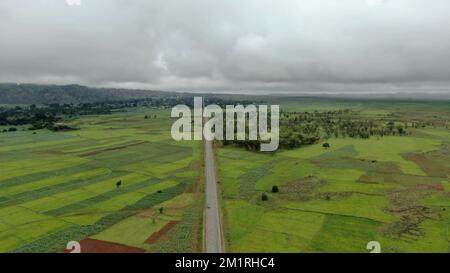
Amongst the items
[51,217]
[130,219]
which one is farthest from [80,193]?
[130,219]

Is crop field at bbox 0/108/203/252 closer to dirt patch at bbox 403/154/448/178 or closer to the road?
the road

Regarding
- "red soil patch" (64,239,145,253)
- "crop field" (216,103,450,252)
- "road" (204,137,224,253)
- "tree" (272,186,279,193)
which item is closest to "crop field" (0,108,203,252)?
"red soil patch" (64,239,145,253)

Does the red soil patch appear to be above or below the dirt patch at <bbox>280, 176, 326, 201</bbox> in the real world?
below

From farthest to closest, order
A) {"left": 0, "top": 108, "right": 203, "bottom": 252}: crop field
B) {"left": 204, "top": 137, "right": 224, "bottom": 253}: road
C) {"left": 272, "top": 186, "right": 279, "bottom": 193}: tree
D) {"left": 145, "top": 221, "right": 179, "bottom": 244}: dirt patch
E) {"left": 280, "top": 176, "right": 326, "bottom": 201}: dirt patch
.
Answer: {"left": 272, "top": 186, "right": 279, "bottom": 193}: tree
{"left": 280, "top": 176, "right": 326, "bottom": 201}: dirt patch
{"left": 0, "top": 108, "right": 203, "bottom": 252}: crop field
{"left": 145, "top": 221, "right": 179, "bottom": 244}: dirt patch
{"left": 204, "top": 137, "right": 224, "bottom": 253}: road

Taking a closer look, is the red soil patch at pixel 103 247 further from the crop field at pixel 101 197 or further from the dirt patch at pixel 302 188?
the dirt patch at pixel 302 188

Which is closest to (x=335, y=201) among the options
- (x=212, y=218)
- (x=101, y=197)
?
(x=212, y=218)

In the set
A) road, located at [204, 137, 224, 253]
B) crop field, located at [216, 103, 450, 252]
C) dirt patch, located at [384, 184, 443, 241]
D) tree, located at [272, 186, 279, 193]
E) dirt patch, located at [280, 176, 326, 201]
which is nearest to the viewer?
road, located at [204, 137, 224, 253]

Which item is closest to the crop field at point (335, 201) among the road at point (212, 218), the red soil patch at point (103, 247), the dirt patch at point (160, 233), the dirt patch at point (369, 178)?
the dirt patch at point (369, 178)
